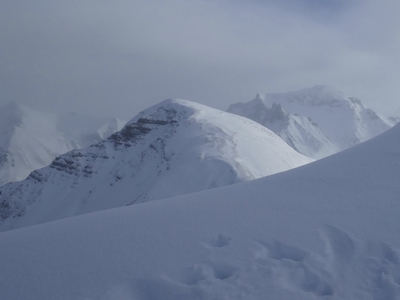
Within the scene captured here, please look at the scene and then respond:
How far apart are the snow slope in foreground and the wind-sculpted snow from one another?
41616 mm

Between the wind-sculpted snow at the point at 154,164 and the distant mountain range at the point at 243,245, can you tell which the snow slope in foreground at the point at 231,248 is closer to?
the distant mountain range at the point at 243,245

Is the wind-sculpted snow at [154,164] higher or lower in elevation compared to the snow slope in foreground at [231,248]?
lower

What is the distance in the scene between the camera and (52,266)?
546cm

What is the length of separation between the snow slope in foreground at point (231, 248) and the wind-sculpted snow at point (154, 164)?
137 feet

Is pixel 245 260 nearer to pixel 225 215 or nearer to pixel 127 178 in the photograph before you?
pixel 225 215

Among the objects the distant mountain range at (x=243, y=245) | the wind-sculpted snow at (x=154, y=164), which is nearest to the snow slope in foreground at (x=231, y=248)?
the distant mountain range at (x=243, y=245)

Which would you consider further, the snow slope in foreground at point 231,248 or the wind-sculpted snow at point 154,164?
the wind-sculpted snow at point 154,164

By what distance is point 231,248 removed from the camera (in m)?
5.60

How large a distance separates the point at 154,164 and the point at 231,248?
2546 inches

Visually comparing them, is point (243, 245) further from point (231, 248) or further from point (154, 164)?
point (154, 164)

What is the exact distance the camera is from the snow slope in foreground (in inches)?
193

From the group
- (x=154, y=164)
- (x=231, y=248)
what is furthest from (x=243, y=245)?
(x=154, y=164)

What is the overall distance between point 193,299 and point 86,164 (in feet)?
295

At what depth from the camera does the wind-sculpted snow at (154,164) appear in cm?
5509
